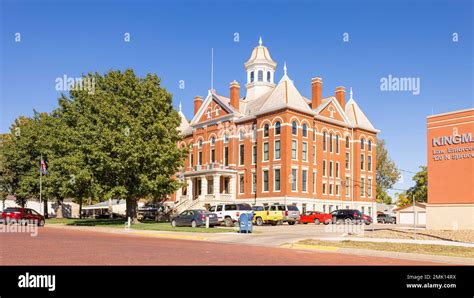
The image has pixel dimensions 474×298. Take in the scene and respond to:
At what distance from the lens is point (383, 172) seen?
106 meters

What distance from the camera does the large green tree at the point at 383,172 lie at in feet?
347

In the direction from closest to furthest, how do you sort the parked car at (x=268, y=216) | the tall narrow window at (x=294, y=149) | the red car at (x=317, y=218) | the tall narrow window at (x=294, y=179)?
the parked car at (x=268, y=216), the red car at (x=317, y=218), the tall narrow window at (x=294, y=179), the tall narrow window at (x=294, y=149)

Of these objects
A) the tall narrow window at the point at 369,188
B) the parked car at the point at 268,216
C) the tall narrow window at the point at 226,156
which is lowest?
the parked car at the point at 268,216

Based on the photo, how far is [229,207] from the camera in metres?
41.0

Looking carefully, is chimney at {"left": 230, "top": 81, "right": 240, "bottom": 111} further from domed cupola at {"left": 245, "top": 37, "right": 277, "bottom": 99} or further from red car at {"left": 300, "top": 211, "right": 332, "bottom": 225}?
red car at {"left": 300, "top": 211, "right": 332, "bottom": 225}

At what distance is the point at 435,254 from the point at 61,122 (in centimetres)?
4418

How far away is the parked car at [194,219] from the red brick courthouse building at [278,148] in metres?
18.7

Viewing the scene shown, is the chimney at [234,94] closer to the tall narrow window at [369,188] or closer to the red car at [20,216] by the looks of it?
the tall narrow window at [369,188]

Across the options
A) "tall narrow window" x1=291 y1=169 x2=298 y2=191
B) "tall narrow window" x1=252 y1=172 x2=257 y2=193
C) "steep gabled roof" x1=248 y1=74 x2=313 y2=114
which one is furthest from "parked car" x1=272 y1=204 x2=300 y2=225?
"tall narrow window" x1=252 y1=172 x2=257 y2=193

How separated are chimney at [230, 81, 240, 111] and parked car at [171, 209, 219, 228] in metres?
28.2

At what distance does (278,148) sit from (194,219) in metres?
21.4

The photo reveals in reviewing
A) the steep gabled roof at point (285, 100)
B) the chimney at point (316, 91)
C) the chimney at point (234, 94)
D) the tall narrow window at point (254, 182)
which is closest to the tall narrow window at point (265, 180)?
the tall narrow window at point (254, 182)
